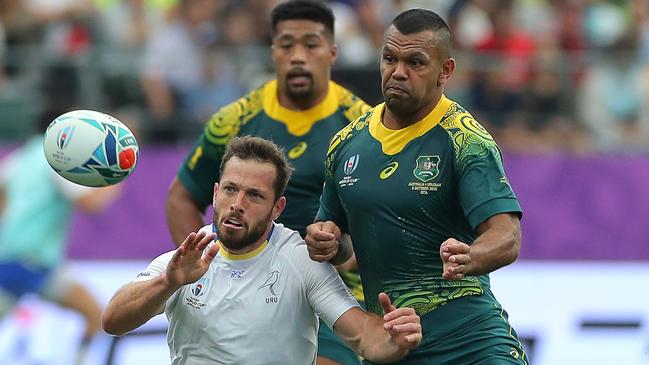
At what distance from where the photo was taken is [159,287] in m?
5.95

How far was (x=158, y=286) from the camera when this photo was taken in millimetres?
5949

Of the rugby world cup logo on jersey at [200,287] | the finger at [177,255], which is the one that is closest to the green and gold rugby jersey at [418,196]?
the rugby world cup logo on jersey at [200,287]

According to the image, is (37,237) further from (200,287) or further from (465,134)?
(465,134)

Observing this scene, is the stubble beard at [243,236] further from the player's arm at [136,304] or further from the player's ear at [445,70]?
the player's ear at [445,70]

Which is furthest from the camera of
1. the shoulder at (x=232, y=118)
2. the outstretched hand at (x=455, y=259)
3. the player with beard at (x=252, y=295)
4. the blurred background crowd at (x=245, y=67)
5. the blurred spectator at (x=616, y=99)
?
the blurred spectator at (x=616, y=99)

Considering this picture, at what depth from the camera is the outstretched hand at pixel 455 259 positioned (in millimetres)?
5539

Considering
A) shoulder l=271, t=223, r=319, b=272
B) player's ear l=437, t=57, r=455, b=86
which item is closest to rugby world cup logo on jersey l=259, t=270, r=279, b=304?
shoulder l=271, t=223, r=319, b=272

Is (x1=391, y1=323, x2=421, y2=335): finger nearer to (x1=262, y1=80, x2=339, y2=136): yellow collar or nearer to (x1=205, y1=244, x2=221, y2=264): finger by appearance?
(x1=205, y1=244, x2=221, y2=264): finger

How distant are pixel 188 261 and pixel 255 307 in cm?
61

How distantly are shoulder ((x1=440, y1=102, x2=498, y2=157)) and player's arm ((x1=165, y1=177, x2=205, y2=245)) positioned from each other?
2503 millimetres

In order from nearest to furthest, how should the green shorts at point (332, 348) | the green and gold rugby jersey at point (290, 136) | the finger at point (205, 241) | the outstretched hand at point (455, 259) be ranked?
the outstretched hand at point (455, 259) → the finger at point (205, 241) → the green shorts at point (332, 348) → the green and gold rugby jersey at point (290, 136)

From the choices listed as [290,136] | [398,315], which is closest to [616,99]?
[290,136]

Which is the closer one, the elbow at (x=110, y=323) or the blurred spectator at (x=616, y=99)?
the elbow at (x=110, y=323)

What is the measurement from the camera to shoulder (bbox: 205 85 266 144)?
8016 millimetres
